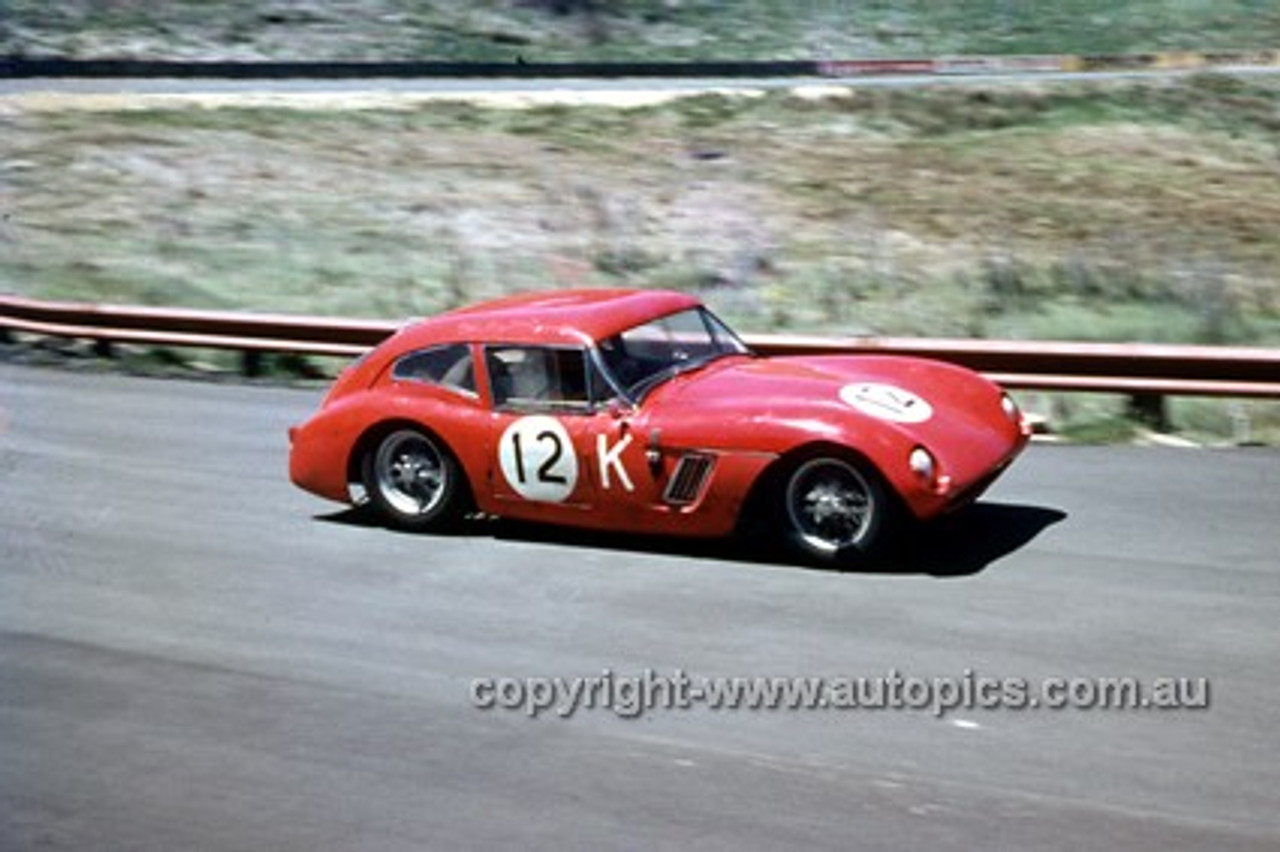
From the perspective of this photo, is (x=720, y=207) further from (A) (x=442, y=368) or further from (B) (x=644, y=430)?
(B) (x=644, y=430)

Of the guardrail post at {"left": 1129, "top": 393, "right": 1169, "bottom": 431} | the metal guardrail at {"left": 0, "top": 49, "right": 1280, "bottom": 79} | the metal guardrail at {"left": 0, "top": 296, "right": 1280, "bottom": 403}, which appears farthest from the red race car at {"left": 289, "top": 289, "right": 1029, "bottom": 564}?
the metal guardrail at {"left": 0, "top": 49, "right": 1280, "bottom": 79}

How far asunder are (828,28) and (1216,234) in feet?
70.6

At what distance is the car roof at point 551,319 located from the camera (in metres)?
10.2

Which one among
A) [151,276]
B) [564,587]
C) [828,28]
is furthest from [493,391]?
[828,28]

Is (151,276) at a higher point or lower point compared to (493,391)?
lower

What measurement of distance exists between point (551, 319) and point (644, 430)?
3.05ft

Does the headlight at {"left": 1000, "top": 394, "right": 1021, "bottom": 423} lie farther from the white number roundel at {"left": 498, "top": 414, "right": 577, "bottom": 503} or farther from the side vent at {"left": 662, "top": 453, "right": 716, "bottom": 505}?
the white number roundel at {"left": 498, "top": 414, "right": 577, "bottom": 503}

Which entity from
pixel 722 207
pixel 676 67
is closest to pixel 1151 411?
pixel 722 207

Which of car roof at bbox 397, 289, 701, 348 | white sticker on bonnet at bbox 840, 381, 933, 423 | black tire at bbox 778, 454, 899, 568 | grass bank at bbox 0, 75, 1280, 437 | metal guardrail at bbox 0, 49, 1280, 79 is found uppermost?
car roof at bbox 397, 289, 701, 348

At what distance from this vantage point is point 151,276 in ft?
70.7

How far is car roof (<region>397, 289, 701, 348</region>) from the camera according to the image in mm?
10203

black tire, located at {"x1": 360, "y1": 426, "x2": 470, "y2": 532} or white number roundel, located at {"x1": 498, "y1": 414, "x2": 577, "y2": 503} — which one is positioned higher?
white number roundel, located at {"x1": 498, "y1": 414, "x2": 577, "y2": 503}

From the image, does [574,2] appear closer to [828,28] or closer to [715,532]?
[828,28]

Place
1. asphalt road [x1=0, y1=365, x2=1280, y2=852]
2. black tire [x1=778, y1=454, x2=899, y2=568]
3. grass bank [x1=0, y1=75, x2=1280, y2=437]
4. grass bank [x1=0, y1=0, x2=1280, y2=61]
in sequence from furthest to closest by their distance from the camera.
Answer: grass bank [x1=0, y1=0, x2=1280, y2=61], grass bank [x1=0, y1=75, x2=1280, y2=437], black tire [x1=778, y1=454, x2=899, y2=568], asphalt road [x1=0, y1=365, x2=1280, y2=852]
